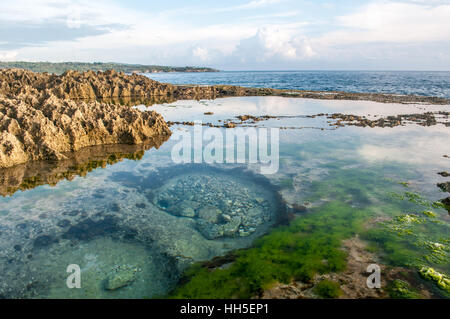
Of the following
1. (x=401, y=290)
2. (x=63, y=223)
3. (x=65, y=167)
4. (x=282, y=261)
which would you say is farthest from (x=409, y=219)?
(x=65, y=167)

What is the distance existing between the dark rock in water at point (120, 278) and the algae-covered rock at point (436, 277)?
25.8ft

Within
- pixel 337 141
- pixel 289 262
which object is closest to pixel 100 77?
pixel 337 141

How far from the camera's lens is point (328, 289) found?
20.5 feet

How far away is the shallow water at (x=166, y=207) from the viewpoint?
7062 mm

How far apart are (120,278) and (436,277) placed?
27.6ft

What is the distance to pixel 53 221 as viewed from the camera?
9.21 meters

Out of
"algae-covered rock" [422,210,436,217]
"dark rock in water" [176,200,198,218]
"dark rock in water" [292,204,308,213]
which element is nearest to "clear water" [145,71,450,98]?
"algae-covered rock" [422,210,436,217]

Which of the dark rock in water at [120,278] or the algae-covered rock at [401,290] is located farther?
the dark rock in water at [120,278]

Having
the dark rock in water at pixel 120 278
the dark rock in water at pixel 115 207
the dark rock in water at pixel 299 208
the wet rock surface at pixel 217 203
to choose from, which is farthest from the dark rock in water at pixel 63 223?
the dark rock in water at pixel 299 208

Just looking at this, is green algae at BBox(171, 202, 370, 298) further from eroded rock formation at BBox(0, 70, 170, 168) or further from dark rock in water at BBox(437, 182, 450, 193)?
eroded rock formation at BBox(0, 70, 170, 168)

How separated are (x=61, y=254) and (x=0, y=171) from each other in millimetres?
9005

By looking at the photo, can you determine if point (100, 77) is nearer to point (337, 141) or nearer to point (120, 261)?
point (337, 141)

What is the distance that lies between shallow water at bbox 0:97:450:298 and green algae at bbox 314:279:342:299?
2.55m

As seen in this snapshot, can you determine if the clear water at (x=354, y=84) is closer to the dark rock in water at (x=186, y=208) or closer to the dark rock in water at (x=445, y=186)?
the dark rock in water at (x=445, y=186)
